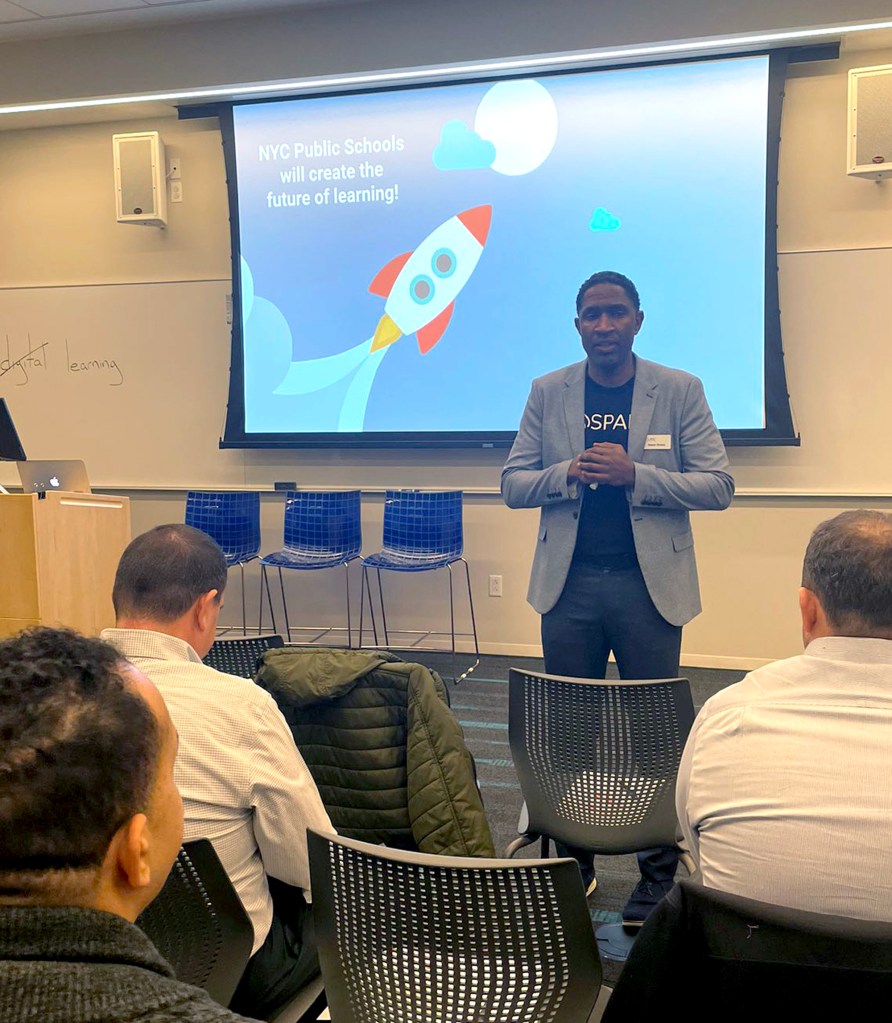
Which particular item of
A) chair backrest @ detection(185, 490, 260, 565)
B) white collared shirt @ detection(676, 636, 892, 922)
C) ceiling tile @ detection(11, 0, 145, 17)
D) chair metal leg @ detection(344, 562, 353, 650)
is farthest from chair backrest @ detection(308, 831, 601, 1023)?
ceiling tile @ detection(11, 0, 145, 17)

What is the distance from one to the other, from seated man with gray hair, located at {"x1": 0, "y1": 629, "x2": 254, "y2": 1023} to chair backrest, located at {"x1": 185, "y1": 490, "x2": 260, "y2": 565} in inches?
198

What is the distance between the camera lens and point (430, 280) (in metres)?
5.66

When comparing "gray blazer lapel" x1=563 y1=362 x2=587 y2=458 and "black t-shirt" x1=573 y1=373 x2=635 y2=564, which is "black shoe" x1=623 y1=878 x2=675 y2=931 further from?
"gray blazer lapel" x1=563 y1=362 x2=587 y2=458

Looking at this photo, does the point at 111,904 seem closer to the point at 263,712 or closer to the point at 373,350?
the point at 263,712

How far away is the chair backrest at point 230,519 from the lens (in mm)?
5750

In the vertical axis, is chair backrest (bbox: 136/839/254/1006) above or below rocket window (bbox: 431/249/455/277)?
below

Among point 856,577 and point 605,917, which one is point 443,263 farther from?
point 856,577

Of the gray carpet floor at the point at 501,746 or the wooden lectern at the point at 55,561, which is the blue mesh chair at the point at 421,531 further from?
the wooden lectern at the point at 55,561

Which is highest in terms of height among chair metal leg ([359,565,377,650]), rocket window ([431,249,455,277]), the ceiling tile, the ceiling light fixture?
the ceiling tile

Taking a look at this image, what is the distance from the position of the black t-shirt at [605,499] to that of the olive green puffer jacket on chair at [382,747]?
952mm

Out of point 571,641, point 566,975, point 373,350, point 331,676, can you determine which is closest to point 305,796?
point 331,676

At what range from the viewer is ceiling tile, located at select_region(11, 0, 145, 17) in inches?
213

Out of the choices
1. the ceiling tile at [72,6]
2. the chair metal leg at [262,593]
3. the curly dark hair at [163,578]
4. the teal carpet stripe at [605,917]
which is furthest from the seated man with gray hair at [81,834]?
the ceiling tile at [72,6]

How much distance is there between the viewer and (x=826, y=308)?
510 cm
